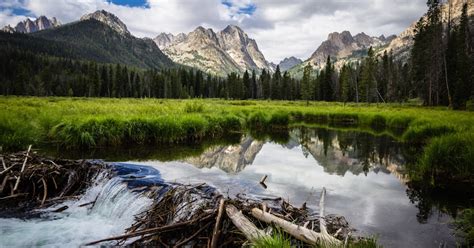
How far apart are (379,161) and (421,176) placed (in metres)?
4.41

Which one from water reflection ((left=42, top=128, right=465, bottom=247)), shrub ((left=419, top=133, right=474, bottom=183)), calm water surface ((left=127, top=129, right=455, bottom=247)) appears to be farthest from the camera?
shrub ((left=419, top=133, right=474, bottom=183))

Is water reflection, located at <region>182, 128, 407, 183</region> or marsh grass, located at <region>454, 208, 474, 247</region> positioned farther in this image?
water reflection, located at <region>182, 128, 407, 183</region>

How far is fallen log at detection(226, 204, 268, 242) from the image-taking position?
4595 millimetres

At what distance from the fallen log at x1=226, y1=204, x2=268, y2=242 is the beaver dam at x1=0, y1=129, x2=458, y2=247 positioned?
18 millimetres

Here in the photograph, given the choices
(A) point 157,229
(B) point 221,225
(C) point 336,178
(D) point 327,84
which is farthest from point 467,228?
(D) point 327,84

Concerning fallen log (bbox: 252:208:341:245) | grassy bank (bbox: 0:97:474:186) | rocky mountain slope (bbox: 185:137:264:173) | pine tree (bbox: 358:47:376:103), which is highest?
pine tree (bbox: 358:47:376:103)

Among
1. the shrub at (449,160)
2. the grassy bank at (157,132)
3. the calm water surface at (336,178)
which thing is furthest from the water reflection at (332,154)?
the grassy bank at (157,132)

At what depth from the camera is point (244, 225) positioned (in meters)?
5.05

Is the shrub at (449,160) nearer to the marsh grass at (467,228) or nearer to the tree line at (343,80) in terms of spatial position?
the marsh grass at (467,228)

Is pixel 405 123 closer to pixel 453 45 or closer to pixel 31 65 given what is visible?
pixel 453 45

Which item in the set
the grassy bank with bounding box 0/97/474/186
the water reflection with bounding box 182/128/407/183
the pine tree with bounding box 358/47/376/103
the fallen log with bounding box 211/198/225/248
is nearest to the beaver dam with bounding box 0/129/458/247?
the fallen log with bounding box 211/198/225/248

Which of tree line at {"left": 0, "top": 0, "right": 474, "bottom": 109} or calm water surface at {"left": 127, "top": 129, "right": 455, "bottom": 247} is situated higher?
tree line at {"left": 0, "top": 0, "right": 474, "bottom": 109}

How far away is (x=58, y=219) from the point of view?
7.91 metres

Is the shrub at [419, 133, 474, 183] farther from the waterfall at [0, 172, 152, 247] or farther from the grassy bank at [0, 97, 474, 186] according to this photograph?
the waterfall at [0, 172, 152, 247]
